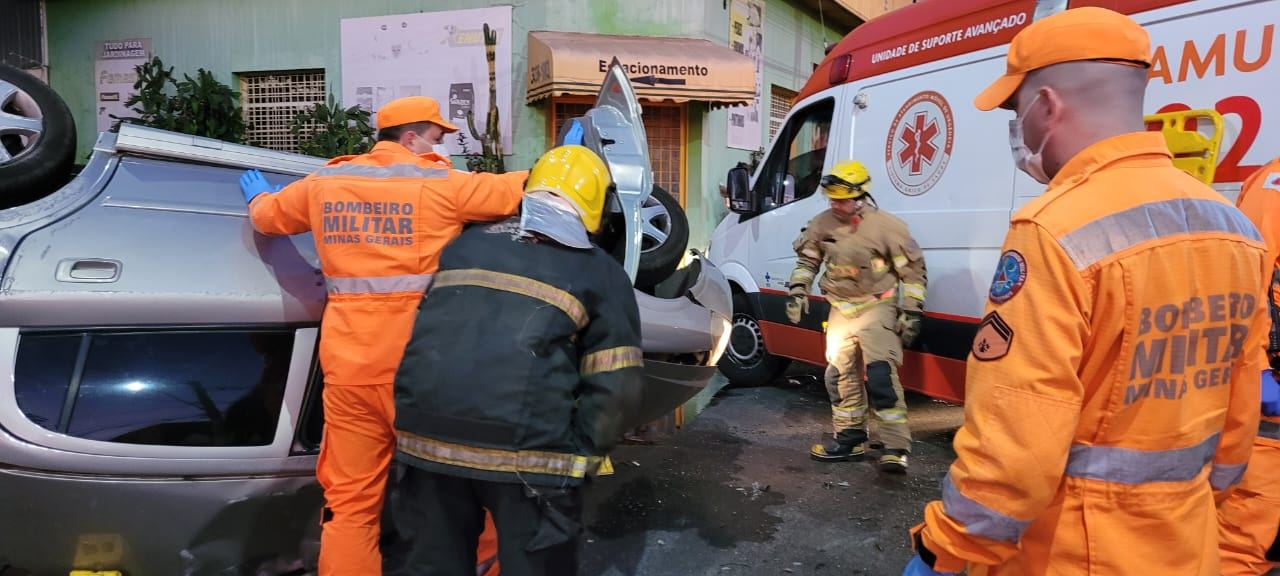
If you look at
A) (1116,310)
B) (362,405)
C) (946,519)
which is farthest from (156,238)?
(1116,310)

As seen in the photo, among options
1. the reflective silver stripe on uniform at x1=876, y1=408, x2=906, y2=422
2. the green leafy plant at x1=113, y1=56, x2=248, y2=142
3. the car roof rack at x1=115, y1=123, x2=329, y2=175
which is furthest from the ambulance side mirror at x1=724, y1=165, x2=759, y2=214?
the green leafy plant at x1=113, y1=56, x2=248, y2=142

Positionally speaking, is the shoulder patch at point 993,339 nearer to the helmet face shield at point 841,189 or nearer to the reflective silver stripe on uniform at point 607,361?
the reflective silver stripe on uniform at point 607,361

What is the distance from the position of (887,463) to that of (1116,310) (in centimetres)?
319

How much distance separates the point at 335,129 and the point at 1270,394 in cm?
940

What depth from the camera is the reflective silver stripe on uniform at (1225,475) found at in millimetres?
1480

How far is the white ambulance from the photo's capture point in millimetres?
3018

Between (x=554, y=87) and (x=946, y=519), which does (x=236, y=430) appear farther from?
(x=554, y=87)

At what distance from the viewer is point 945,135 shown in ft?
13.4

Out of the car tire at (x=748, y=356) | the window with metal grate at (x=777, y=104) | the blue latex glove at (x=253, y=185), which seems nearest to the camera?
the blue latex glove at (x=253, y=185)

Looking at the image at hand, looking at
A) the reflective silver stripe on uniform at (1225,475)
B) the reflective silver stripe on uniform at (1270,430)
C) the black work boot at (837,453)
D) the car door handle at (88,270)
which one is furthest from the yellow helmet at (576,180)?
the black work boot at (837,453)

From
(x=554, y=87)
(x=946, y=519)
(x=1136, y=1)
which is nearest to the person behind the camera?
(x=946, y=519)

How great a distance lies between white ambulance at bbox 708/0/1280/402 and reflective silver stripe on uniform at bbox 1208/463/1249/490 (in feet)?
6.42

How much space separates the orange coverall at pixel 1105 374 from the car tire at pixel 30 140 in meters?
2.88

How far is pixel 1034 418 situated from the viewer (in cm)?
117
